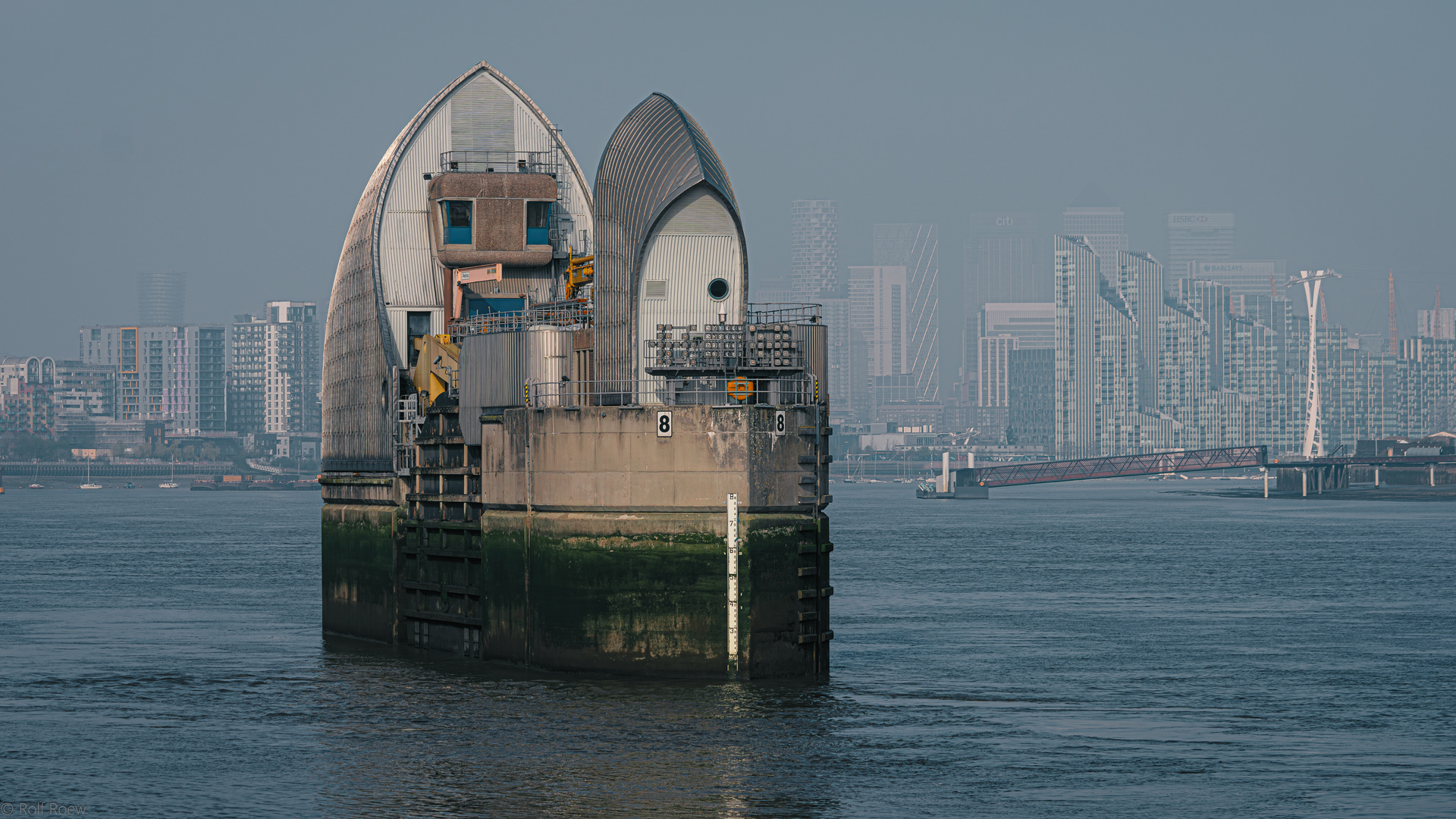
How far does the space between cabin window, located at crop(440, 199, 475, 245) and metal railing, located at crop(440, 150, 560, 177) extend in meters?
2.23

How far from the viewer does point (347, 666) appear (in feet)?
180

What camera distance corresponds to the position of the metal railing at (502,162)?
2569 inches

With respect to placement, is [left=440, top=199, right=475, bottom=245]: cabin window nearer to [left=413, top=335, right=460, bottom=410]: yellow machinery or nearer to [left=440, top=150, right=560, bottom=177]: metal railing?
[left=440, top=150, right=560, bottom=177]: metal railing

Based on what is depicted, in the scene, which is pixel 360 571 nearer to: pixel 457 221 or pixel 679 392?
pixel 457 221

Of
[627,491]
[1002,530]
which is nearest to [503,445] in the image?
[627,491]

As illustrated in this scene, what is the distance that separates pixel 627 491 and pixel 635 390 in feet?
13.1

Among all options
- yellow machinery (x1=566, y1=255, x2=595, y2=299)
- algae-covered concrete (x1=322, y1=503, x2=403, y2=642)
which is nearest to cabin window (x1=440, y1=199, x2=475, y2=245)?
yellow machinery (x1=566, y1=255, x2=595, y2=299)

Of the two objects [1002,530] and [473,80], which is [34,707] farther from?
[1002,530]

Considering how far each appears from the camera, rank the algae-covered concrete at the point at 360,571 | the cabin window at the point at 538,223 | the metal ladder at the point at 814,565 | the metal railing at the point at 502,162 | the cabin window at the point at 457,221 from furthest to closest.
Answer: the metal railing at the point at 502,162, the cabin window at the point at 538,223, the cabin window at the point at 457,221, the algae-covered concrete at the point at 360,571, the metal ladder at the point at 814,565

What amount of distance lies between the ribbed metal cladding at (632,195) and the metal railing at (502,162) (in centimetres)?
1557

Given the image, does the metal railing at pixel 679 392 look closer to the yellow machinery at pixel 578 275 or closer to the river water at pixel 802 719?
the river water at pixel 802 719

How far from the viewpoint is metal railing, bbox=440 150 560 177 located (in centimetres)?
6525

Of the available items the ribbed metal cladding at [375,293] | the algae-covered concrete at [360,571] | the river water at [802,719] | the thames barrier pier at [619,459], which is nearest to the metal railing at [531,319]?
the thames barrier pier at [619,459]

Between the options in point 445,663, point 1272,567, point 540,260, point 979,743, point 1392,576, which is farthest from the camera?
point 1272,567
